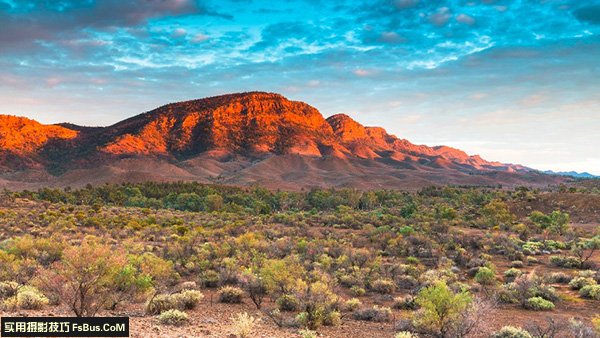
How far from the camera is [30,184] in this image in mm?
138500

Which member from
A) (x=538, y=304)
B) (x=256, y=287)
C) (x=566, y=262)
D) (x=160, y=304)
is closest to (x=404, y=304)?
(x=538, y=304)

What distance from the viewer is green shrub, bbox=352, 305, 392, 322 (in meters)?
15.2

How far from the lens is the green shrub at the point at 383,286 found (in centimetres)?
2017

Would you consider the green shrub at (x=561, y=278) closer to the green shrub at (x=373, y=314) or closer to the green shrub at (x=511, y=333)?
the green shrub at (x=511, y=333)

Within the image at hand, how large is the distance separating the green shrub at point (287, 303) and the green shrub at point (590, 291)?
1363 centimetres

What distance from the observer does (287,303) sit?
1598 cm

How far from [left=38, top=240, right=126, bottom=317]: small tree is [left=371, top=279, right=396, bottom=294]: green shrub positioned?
12061mm

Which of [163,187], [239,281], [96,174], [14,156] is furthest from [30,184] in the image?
[239,281]

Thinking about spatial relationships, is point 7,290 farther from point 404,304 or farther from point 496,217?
point 496,217

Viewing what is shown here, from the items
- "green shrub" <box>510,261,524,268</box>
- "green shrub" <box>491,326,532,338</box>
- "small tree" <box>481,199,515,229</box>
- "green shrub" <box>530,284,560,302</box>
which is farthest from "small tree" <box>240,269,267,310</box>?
"small tree" <box>481,199,515,229</box>

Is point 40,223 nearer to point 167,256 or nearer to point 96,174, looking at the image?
point 167,256

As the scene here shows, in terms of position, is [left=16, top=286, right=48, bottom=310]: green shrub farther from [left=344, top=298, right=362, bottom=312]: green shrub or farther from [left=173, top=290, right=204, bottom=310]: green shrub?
[left=344, top=298, right=362, bottom=312]: green shrub

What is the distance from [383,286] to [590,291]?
9196 millimetres

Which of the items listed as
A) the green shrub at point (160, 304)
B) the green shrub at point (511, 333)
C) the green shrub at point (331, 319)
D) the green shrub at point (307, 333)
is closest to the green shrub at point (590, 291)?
the green shrub at point (511, 333)
